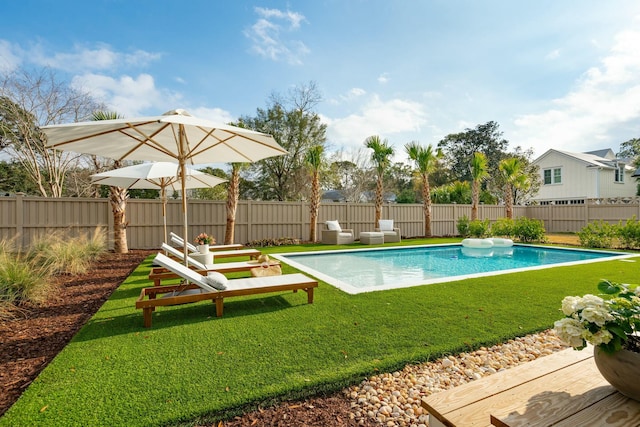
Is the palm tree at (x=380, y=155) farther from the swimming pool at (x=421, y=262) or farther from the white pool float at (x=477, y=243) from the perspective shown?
the white pool float at (x=477, y=243)

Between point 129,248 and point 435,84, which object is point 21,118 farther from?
point 435,84

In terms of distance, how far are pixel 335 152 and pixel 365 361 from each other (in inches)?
1032

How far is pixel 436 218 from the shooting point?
1733 centimetres

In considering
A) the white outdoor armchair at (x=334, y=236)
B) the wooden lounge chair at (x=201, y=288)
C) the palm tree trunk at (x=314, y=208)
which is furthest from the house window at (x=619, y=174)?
the wooden lounge chair at (x=201, y=288)

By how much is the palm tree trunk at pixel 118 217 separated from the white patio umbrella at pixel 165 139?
4.73 meters

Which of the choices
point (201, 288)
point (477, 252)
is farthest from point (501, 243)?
point (201, 288)

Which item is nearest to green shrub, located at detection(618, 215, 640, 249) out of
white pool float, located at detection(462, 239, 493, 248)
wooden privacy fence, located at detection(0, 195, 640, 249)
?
white pool float, located at detection(462, 239, 493, 248)

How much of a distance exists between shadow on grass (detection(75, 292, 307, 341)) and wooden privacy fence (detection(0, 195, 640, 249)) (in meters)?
4.89

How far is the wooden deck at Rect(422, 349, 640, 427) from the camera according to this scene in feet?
4.82

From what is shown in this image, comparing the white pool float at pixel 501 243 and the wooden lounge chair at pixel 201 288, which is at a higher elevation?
the wooden lounge chair at pixel 201 288

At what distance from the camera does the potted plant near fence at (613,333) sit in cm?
146

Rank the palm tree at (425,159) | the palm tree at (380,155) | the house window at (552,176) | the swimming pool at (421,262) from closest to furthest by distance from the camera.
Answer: the swimming pool at (421,262) → the palm tree at (380,155) → the palm tree at (425,159) → the house window at (552,176)

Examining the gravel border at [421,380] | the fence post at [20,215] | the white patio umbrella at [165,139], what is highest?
the white patio umbrella at [165,139]

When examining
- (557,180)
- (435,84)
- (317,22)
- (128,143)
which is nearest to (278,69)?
(317,22)
